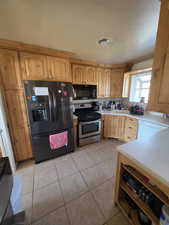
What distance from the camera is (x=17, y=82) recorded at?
1.84m

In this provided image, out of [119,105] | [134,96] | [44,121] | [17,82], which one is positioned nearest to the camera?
[17,82]

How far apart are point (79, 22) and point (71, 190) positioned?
244 cm

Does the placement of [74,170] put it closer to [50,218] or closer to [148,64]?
[50,218]

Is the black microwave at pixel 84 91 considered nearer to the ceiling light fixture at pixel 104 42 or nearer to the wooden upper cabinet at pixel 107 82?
the wooden upper cabinet at pixel 107 82

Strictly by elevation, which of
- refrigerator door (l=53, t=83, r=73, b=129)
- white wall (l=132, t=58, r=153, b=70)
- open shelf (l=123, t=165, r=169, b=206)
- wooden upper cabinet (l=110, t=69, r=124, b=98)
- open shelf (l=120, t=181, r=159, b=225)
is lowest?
open shelf (l=120, t=181, r=159, b=225)

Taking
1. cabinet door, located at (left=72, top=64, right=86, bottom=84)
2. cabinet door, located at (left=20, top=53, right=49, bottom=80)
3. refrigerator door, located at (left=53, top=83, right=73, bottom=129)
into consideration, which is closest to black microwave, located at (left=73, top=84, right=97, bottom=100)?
cabinet door, located at (left=72, top=64, right=86, bottom=84)

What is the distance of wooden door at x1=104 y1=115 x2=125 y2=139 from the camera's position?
2.83 meters

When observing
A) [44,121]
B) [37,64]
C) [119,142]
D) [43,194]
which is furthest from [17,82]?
[119,142]

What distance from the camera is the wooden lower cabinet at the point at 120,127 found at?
2572mm

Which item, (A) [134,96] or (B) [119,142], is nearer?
(B) [119,142]

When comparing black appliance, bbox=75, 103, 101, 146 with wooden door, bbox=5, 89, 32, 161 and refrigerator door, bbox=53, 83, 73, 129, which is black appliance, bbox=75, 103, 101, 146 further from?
wooden door, bbox=5, 89, 32, 161

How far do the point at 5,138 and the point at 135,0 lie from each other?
2576 millimetres

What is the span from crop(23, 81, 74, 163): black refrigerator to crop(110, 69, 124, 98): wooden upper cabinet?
1.67m

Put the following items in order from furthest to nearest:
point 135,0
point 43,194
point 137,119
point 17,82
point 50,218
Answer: point 137,119, point 17,82, point 43,194, point 50,218, point 135,0
